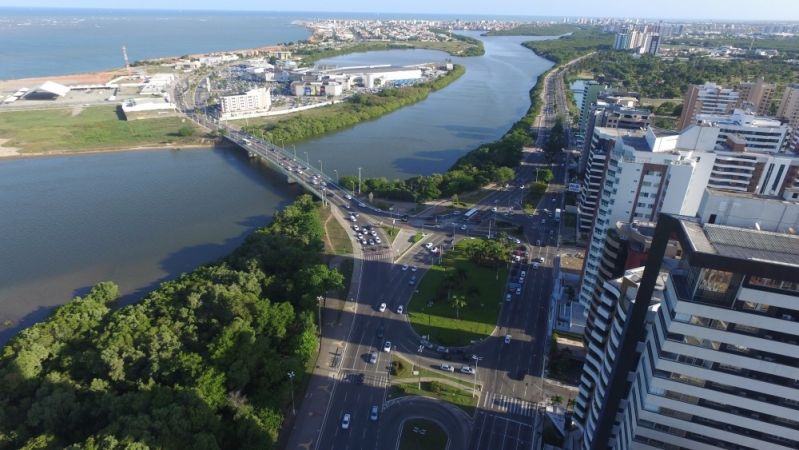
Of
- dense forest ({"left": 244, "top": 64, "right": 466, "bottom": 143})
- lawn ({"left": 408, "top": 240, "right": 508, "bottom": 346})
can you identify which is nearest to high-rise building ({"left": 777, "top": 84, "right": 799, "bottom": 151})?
lawn ({"left": 408, "top": 240, "right": 508, "bottom": 346})

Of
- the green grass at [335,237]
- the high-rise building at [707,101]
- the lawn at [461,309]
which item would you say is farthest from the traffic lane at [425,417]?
the high-rise building at [707,101]

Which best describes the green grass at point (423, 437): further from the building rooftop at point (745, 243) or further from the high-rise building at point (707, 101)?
the high-rise building at point (707, 101)

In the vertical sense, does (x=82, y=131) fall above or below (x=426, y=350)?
below

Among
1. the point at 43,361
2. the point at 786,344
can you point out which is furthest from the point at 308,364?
the point at 786,344

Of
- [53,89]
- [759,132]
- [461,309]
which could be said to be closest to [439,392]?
[461,309]

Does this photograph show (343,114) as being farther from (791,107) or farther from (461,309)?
(791,107)

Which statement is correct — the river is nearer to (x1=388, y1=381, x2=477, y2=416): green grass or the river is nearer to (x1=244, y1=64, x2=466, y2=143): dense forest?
(x1=244, y1=64, x2=466, y2=143): dense forest

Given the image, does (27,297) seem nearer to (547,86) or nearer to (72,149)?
(72,149)
